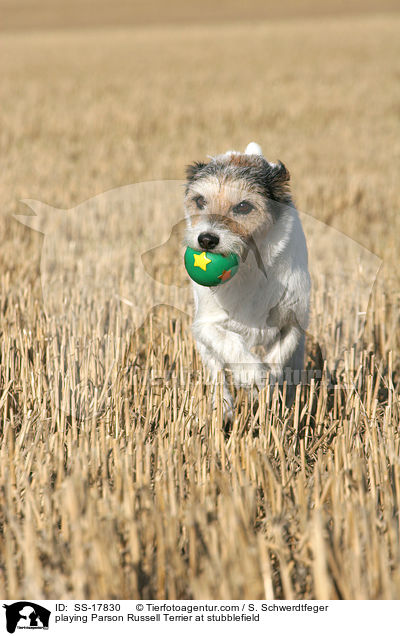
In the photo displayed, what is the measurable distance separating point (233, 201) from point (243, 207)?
0.06 meters

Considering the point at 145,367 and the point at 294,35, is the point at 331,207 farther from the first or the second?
the point at 294,35

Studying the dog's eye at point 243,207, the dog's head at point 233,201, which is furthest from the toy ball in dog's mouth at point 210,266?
the dog's eye at point 243,207

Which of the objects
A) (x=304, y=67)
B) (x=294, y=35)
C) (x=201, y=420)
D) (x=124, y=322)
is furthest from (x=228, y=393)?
(x=294, y=35)

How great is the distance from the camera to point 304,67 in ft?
65.7

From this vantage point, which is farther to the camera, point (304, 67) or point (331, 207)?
point (304, 67)

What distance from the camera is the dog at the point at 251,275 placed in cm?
318

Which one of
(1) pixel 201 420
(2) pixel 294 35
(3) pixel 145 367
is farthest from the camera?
(2) pixel 294 35

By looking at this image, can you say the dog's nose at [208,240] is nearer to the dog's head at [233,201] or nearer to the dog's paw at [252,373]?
the dog's head at [233,201]

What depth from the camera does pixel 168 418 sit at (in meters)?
3.12

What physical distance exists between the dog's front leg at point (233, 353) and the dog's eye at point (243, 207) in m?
0.61

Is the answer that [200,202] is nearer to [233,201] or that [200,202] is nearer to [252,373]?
[233,201]

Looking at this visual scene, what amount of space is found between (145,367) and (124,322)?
1.63 feet
